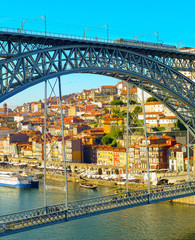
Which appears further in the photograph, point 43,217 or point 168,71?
point 168,71

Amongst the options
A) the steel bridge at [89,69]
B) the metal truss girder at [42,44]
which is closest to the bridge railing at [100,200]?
the steel bridge at [89,69]

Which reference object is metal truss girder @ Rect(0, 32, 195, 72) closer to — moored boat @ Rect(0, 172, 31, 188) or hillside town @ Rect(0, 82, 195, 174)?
hillside town @ Rect(0, 82, 195, 174)

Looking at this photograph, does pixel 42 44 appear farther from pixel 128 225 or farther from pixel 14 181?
pixel 14 181

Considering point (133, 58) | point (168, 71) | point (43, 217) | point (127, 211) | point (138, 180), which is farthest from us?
point (138, 180)

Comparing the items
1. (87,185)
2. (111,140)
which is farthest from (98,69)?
(111,140)

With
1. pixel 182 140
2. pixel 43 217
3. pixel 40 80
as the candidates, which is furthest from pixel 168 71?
pixel 182 140

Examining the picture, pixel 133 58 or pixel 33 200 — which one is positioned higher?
pixel 133 58

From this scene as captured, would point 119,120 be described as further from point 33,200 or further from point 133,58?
point 133,58
